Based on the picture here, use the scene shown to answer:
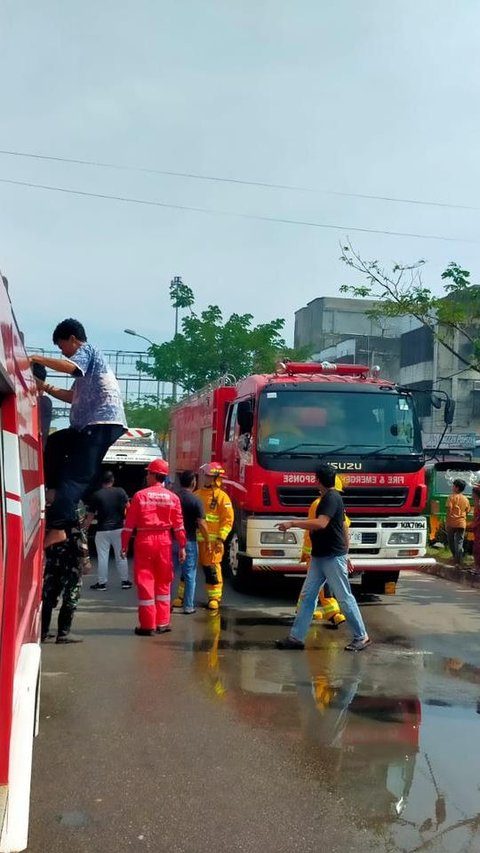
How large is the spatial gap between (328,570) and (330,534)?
334 millimetres

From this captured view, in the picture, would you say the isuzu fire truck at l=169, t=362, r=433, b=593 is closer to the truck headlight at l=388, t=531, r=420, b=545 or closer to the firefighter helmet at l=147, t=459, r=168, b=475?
the truck headlight at l=388, t=531, r=420, b=545

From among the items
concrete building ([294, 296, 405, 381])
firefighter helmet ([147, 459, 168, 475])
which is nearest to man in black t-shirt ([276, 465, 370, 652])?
firefighter helmet ([147, 459, 168, 475])

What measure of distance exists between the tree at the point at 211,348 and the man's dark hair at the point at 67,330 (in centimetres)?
2496

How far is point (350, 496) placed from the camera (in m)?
10.9

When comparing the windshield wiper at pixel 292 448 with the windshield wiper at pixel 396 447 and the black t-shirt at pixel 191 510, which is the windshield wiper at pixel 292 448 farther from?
the black t-shirt at pixel 191 510

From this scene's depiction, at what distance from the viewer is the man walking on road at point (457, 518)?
587 inches

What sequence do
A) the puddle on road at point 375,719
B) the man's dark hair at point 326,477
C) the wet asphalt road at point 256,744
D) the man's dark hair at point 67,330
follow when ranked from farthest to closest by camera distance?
the man's dark hair at point 326,477
the man's dark hair at point 67,330
the puddle on road at point 375,719
the wet asphalt road at point 256,744

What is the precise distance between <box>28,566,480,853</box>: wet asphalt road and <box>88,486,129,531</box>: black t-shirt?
319 cm

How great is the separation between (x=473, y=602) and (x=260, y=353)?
20.8 meters

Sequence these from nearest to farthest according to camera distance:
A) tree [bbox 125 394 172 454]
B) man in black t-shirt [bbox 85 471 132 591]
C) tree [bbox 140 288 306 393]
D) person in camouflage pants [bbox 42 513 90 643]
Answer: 1. person in camouflage pants [bbox 42 513 90 643]
2. man in black t-shirt [bbox 85 471 132 591]
3. tree [bbox 140 288 306 393]
4. tree [bbox 125 394 172 454]

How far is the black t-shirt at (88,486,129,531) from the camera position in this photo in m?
12.4

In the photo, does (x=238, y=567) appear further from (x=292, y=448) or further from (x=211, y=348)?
(x=211, y=348)

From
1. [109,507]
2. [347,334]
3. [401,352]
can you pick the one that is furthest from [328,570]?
[347,334]

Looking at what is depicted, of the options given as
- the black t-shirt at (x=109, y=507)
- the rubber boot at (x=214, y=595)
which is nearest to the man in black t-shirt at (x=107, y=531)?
the black t-shirt at (x=109, y=507)
